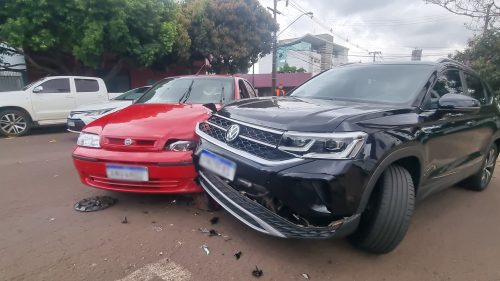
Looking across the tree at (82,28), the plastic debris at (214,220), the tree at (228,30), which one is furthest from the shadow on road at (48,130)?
the tree at (228,30)

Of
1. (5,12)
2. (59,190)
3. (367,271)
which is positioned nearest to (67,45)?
(5,12)

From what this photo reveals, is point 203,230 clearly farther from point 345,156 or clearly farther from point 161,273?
point 345,156

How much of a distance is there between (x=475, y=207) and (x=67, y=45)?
479 inches

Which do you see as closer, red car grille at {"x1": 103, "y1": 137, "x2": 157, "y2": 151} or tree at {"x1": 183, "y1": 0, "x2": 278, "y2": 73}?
red car grille at {"x1": 103, "y1": 137, "x2": 157, "y2": 151}

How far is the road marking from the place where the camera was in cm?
219

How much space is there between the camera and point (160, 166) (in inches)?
115

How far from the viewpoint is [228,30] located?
56.3 ft

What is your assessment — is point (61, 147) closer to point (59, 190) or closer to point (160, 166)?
point (59, 190)

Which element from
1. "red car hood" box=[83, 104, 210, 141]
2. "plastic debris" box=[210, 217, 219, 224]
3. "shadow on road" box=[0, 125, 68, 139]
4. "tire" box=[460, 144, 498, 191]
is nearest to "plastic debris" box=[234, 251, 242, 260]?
"plastic debris" box=[210, 217, 219, 224]

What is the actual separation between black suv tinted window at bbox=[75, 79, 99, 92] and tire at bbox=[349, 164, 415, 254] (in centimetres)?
917

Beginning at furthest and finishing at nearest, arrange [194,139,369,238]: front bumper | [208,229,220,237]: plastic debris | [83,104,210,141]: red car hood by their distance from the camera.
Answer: [83,104,210,141]: red car hood
[208,229,220,237]: plastic debris
[194,139,369,238]: front bumper

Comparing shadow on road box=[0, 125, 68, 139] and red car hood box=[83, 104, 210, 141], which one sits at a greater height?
red car hood box=[83, 104, 210, 141]

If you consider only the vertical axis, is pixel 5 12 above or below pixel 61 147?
above

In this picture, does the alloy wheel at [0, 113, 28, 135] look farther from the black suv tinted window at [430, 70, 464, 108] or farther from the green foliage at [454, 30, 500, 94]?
the green foliage at [454, 30, 500, 94]
